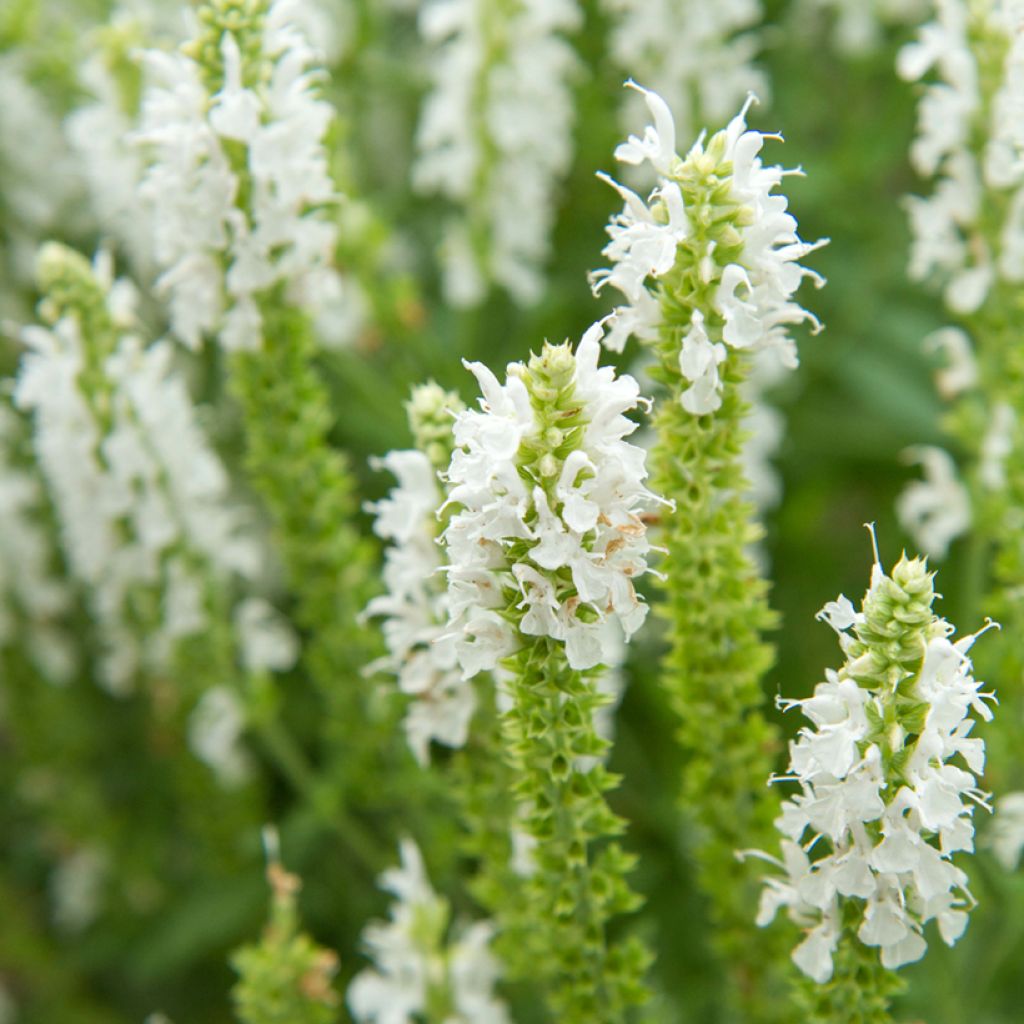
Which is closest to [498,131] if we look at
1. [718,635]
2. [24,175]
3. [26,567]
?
[24,175]

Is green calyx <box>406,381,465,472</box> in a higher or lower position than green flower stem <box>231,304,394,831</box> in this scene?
lower

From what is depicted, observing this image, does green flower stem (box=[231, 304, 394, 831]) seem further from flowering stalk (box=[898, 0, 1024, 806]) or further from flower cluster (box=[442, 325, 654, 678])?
flowering stalk (box=[898, 0, 1024, 806])

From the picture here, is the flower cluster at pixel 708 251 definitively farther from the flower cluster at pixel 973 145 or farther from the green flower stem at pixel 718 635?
the flower cluster at pixel 973 145

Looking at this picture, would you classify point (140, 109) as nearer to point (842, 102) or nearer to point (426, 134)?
point (426, 134)

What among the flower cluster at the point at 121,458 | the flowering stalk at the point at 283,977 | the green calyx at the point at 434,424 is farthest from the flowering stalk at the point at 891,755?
the flower cluster at the point at 121,458

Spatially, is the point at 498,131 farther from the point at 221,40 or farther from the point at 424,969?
the point at 424,969

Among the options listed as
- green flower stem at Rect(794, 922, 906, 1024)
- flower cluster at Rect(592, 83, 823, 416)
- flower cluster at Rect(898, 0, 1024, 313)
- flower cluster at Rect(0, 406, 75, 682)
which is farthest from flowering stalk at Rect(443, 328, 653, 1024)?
flower cluster at Rect(0, 406, 75, 682)

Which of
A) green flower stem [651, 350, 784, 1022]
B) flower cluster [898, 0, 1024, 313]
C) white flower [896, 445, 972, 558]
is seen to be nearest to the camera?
green flower stem [651, 350, 784, 1022]
